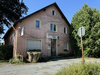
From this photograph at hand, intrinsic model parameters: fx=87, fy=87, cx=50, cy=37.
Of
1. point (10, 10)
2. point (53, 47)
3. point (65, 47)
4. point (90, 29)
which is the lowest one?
point (65, 47)

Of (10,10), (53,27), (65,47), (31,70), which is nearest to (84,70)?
(31,70)

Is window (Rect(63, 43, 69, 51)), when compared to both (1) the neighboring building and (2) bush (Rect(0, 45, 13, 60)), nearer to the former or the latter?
(1) the neighboring building

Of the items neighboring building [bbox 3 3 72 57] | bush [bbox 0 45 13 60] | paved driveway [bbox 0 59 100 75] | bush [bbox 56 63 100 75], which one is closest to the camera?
bush [bbox 56 63 100 75]

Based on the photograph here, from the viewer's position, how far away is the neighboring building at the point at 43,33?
1107cm

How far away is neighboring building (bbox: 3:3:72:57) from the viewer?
1107 cm

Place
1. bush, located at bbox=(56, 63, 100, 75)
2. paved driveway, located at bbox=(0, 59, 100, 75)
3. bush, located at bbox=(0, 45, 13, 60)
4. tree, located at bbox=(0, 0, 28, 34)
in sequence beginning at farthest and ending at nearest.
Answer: tree, located at bbox=(0, 0, 28, 34) → bush, located at bbox=(0, 45, 13, 60) → paved driveway, located at bbox=(0, 59, 100, 75) → bush, located at bbox=(56, 63, 100, 75)

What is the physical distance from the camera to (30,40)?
1170 cm

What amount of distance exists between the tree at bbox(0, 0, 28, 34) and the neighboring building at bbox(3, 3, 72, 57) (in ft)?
14.5

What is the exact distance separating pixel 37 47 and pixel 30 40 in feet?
4.50

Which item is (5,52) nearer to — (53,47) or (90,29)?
(53,47)

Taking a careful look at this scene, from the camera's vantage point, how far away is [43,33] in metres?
13.0

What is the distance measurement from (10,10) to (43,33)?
28.4 ft

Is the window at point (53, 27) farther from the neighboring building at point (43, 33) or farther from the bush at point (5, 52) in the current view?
the bush at point (5, 52)

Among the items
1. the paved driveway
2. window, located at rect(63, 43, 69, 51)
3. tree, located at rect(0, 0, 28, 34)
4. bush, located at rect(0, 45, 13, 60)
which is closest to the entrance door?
window, located at rect(63, 43, 69, 51)
